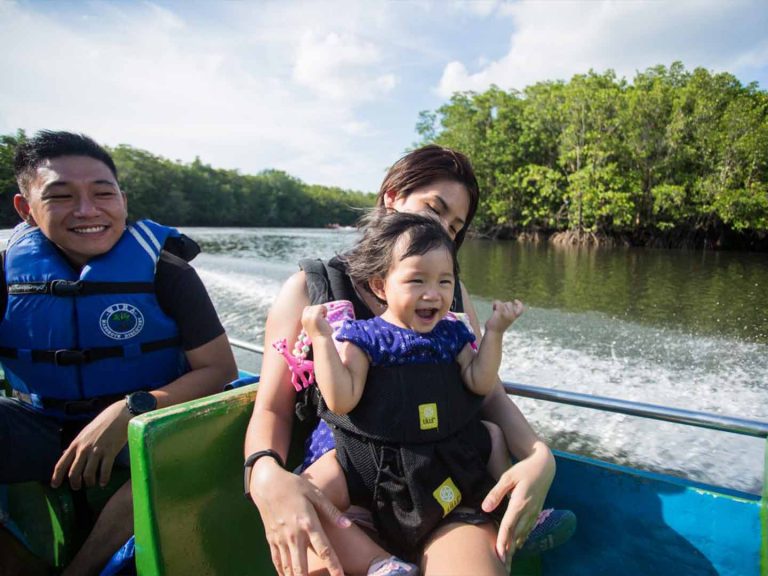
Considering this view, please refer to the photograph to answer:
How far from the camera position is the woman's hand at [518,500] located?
1105 millimetres

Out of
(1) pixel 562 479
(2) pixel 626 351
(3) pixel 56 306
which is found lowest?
(2) pixel 626 351

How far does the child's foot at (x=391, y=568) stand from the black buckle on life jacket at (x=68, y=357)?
116 centimetres

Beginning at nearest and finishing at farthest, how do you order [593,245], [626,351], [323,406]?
1. [323,406]
2. [626,351]
3. [593,245]

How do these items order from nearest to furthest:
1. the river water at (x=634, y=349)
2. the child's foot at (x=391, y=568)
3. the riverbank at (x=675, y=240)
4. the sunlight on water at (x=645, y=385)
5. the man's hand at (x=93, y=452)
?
the child's foot at (x=391, y=568)
the man's hand at (x=93, y=452)
the sunlight on water at (x=645, y=385)
the river water at (x=634, y=349)
the riverbank at (x=675, y=240)

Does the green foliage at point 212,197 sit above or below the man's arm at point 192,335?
above

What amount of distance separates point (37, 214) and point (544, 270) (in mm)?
13257

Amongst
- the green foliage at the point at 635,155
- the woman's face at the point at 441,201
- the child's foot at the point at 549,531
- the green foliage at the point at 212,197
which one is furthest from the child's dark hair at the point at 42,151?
the green foliage at the point at 212,197

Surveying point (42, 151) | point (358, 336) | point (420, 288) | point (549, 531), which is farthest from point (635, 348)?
point (42, 151)

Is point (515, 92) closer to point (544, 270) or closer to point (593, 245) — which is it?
point (593, 245)

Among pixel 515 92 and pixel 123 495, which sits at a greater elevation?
pixel 515 92

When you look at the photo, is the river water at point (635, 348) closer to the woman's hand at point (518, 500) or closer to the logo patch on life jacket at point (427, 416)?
the logo patch on life jacket at point (427, 416)

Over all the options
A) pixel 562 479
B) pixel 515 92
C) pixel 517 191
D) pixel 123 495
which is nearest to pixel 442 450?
pixel 562 479

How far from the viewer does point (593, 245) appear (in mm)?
23656

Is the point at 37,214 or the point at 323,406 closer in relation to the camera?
the point at 323,406
